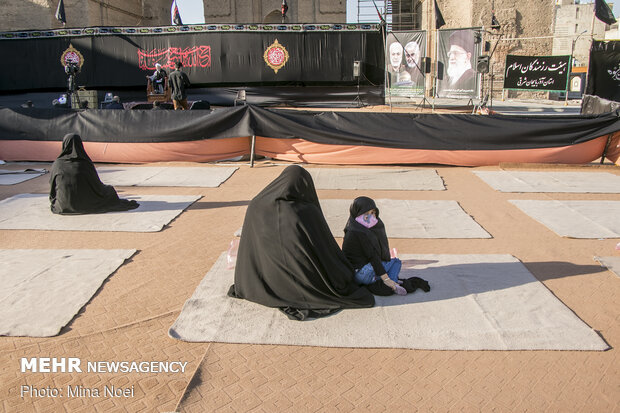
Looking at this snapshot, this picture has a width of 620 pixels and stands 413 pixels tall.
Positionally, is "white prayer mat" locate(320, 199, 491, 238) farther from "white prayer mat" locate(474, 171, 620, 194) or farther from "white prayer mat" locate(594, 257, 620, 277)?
"white prayer mat" locate(474, 171, 620, 194)

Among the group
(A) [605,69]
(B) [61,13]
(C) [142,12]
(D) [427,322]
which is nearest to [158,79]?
(B) [61,13]

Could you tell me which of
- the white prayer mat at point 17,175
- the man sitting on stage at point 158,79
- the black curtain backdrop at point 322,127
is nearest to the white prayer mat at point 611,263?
the black curtain backdrop at point 322,127

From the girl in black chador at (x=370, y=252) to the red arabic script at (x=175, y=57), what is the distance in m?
17.2

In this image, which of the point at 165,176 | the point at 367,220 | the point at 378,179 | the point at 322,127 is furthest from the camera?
the point at 322,127

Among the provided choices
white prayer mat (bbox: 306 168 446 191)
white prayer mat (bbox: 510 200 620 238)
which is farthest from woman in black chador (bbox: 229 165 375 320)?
white prayer mat (bbox: 306 168 446 191)

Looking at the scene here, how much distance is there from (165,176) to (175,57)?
1178 centimetres

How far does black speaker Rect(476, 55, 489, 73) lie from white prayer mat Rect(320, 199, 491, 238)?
10.1 m

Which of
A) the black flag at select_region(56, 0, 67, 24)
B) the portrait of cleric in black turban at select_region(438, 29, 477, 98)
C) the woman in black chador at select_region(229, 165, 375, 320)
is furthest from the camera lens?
the black flag at select_region(56, 0, 67, 24)

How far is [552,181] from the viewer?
9.38m

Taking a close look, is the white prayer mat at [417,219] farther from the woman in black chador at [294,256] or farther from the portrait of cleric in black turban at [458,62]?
the portrait of cleric in black turban at [458,62]

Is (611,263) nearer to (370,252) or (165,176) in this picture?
(370,252)

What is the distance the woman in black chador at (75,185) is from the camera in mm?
7254

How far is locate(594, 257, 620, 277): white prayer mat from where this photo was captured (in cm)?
520

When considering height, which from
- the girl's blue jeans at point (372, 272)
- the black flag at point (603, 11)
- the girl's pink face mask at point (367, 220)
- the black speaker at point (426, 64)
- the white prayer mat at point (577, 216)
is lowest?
the white prayer mat at point (577, 216)
